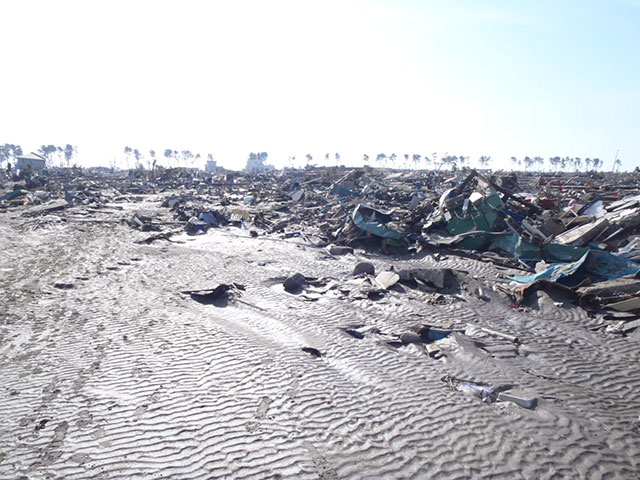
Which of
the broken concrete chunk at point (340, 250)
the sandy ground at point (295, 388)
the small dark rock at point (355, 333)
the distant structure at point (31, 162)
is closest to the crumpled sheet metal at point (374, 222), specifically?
the broken concrete chunk at point (340, 250)

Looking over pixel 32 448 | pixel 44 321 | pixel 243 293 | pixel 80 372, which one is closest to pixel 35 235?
pixel 44 321

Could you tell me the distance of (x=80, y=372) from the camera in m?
5.00

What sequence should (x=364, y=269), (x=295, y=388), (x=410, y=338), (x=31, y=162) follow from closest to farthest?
(x=295, y=388) < (x=410, y=338) < (x=364, y=269) < (x=31, y=162)

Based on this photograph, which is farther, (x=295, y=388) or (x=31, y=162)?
(x=31, y=162)

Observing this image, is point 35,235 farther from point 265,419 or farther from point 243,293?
point 265,419

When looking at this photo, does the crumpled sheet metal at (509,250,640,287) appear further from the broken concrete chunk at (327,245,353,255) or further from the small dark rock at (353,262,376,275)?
the broken concrete chunk at (327,245,353,255)

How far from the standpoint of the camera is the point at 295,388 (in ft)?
15.5

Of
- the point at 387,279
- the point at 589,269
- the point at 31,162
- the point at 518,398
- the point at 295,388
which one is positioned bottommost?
the point at 295,388

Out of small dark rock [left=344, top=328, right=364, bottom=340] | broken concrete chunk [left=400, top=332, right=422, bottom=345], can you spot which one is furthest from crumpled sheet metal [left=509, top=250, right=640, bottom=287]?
small dark rock [left=344, top=328, right=364, bottom=340]

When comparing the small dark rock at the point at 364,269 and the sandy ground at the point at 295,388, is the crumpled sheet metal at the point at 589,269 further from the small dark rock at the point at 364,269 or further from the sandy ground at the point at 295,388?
the small dark rock at the point at 364,269

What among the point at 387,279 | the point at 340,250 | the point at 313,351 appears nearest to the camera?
the point at 313,351

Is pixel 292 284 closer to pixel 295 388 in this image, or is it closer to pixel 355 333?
pixel 355 333

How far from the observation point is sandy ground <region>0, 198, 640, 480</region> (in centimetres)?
354

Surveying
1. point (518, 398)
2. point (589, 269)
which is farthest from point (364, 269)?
point (518, 398)
